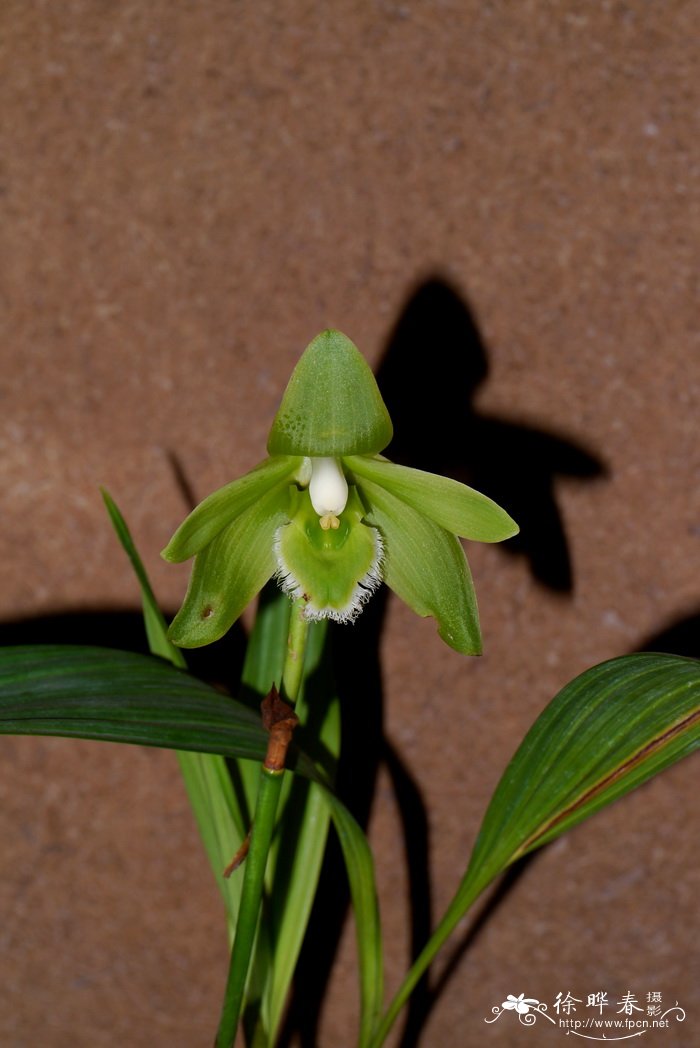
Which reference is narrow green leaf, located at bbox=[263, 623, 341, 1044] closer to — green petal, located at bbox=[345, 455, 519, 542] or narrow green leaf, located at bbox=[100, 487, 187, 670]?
narrow green leaf, located at bbox=[100, 487, 187, 670]

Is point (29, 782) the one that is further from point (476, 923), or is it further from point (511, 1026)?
point (511, 1026)

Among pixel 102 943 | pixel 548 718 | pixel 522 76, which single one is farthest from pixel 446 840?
pixel 522 76

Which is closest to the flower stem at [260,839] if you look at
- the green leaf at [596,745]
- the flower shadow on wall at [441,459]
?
the green leaf at [596,745]

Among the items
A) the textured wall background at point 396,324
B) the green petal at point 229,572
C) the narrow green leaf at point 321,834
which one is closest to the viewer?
the green petal at point 229,572

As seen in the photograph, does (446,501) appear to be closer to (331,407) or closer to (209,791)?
(331,407)

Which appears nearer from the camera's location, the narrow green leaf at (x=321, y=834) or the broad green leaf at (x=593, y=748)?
the broad green leaf at (x=593, y=748)

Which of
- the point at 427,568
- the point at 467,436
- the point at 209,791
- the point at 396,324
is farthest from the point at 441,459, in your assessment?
the point at 209,791

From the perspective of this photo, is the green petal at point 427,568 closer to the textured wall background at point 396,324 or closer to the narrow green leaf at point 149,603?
the narrow green leaf at point 149,603
